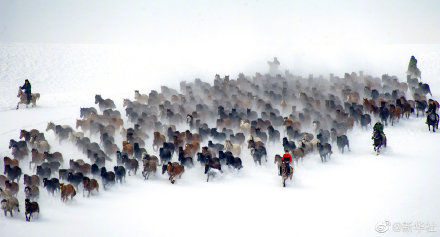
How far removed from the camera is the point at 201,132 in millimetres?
19453

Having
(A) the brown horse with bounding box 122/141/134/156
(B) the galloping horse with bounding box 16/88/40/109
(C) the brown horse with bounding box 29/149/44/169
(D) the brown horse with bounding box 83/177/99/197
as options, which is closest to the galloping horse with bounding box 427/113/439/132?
(A) the brown horse with bounding box 122/141/134/156

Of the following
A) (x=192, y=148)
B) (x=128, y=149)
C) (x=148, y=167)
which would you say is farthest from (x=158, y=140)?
(x=148, y=167)

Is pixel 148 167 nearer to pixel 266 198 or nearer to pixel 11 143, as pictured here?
pixel 266 198

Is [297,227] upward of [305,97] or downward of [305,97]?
downward

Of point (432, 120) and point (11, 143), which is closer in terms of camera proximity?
point (11, 143)

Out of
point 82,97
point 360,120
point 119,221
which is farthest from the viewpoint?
point 82,97

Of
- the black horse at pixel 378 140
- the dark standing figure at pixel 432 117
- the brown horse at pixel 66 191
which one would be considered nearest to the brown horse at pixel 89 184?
the brown horse at pixel 66 191

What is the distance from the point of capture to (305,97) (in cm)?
2366

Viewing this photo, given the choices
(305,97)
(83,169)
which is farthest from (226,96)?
(83,169)

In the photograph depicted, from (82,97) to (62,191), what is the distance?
1600 cm

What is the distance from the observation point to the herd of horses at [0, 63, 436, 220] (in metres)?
15.6

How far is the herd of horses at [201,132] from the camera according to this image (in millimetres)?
15587

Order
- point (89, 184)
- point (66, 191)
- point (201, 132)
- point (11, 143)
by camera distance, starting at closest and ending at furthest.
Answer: point (66, 191), point (89, 184), point (11, 143), point (201, 132)

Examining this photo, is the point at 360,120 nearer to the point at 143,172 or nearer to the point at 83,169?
the point at 143,172
